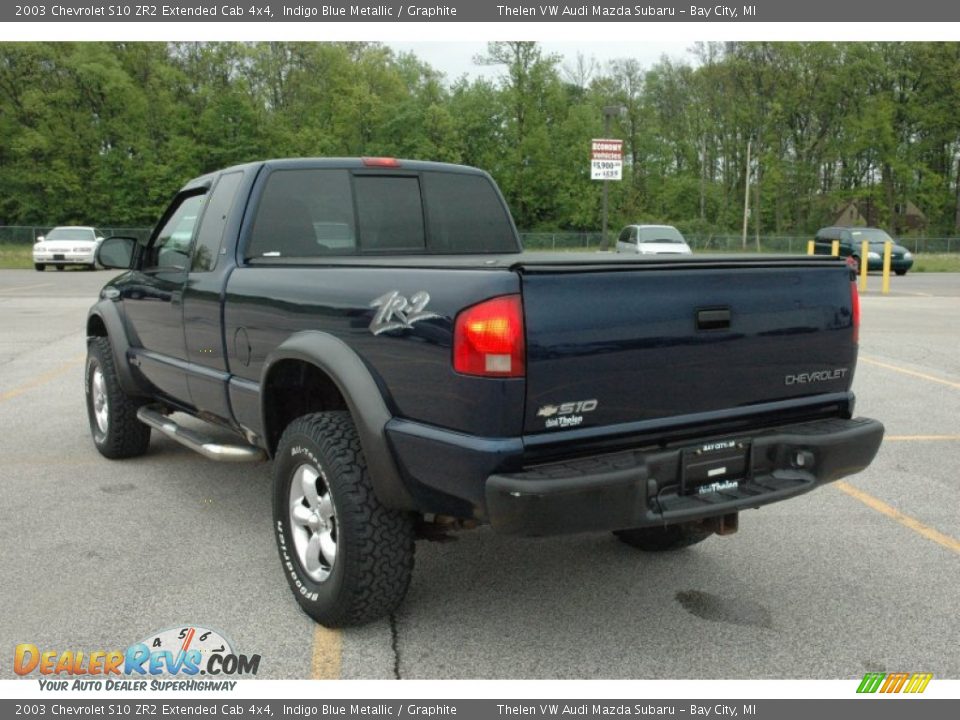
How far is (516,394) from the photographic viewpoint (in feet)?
8.96

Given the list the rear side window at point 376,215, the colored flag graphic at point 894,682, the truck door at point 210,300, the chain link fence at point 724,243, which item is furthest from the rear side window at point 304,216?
the chain link fence at point 724,243

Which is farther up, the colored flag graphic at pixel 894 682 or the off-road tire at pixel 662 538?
the off-road tire at pixel 662 538

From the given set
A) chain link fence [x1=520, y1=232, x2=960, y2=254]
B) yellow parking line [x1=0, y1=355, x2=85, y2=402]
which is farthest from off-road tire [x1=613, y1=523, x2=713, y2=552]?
chain link fence [x1=520, y1=232, x2=960, y2=254]

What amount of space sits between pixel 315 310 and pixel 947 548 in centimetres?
320

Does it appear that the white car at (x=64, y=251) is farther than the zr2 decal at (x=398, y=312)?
Yes

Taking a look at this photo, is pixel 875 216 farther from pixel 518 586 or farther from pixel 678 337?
pixel 678 337

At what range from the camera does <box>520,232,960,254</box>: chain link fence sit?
48656 mm

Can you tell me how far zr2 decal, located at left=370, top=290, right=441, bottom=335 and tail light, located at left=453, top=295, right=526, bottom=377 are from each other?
20 centimetres

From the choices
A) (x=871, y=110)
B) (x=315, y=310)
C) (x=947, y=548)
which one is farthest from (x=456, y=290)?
(x=871, y=110)

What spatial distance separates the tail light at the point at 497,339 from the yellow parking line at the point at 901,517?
277 cm

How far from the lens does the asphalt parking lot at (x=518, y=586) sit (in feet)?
10.4

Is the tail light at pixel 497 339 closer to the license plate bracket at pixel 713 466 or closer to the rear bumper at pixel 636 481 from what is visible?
the rear bumper at pixel 636 481

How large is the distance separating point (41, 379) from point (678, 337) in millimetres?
7957

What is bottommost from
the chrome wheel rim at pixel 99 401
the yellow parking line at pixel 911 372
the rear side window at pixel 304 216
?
the yellow parking line at pixel 911 372
